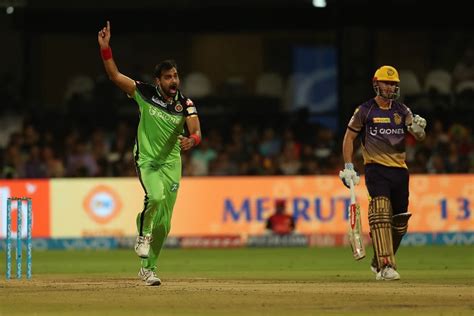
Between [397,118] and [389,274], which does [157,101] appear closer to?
[397,118]

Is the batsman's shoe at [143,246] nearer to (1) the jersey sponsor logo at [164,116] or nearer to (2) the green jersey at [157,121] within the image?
(2) the green jersey at [157,121]

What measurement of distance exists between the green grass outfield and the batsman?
633mm

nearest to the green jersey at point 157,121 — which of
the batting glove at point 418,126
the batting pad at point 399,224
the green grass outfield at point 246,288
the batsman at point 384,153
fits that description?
the green grass outfield at point 246,288

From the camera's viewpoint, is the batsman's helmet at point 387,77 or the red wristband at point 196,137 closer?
the red wristband at point 196,137

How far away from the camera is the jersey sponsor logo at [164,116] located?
11.7 metres

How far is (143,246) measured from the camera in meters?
11.5

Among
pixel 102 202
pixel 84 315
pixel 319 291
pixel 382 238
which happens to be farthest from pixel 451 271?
pixel 102 202

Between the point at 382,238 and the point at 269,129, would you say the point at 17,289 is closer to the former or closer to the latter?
the point at 382,238

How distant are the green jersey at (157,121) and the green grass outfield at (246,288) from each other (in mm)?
1286

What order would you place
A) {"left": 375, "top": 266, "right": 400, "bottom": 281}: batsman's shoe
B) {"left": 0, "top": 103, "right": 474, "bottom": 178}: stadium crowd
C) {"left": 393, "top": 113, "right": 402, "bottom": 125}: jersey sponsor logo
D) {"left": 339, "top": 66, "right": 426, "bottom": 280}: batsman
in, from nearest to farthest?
{"left": 375, "top": 266, "right": 400, "bottom": 281}: batsman's shoe → {"left": 339, "top": 66, "right": 426, "bottom": 280}: batsman → {"left": 393, "top": 113, "right": 402, "bottom": 125}: jersey sponsor logo → {"left": 0, "top": 103, "right": 474, "bottom": 178}: stadium crowd

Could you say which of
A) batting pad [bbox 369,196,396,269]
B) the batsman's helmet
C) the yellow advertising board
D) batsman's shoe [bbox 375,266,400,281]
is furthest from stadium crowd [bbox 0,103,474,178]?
batsman's shoe [bbox 375,266,400,281]

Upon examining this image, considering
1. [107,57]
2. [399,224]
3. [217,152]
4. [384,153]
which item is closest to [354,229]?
[399,224]

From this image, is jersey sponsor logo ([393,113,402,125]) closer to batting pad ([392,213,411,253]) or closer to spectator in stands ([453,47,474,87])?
batting pad ([392,213,411,253])

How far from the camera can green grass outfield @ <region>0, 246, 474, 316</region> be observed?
950 cm
